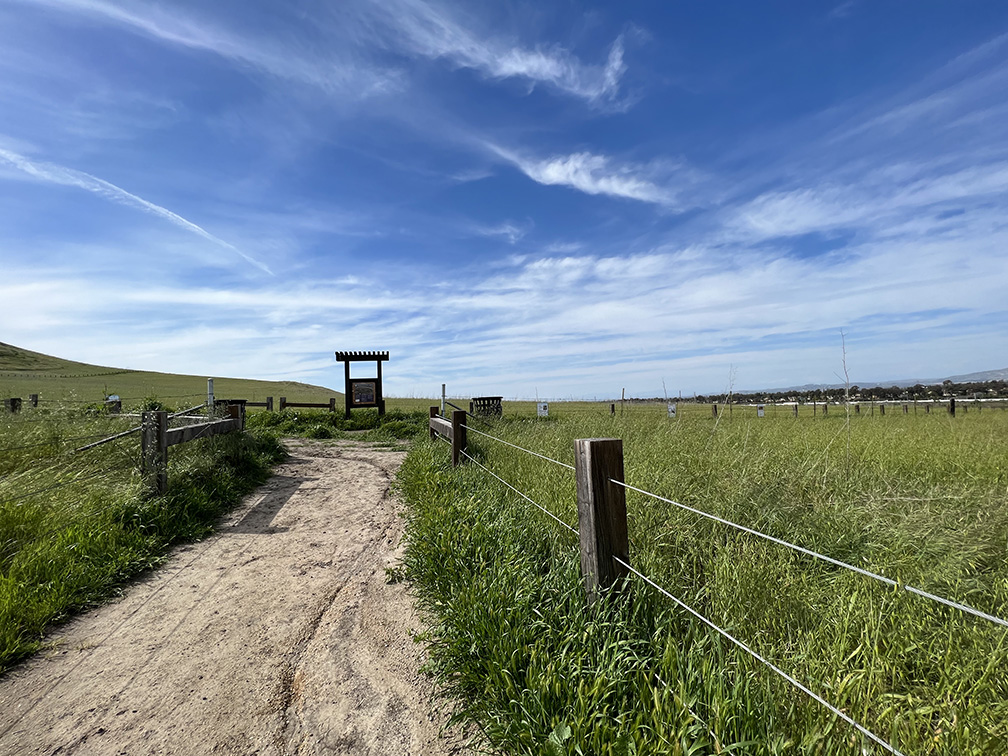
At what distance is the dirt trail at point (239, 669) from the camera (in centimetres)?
228

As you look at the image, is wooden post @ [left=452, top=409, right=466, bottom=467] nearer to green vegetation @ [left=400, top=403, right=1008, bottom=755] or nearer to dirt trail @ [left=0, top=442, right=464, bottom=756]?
green vegetation @ [left=400, top=403, right=1008, bottom=755]

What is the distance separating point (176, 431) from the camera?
19.7ft

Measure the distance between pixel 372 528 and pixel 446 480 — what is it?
1097 mm

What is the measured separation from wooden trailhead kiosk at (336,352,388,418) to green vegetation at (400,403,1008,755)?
46.5 feet

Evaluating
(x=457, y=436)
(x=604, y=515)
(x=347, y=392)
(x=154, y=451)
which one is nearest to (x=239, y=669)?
(x=604, y=515)

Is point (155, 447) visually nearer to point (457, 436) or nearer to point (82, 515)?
point (82, 515)

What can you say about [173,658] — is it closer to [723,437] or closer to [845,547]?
[845,547]

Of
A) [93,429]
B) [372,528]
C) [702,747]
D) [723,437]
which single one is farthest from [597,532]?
[93,429]

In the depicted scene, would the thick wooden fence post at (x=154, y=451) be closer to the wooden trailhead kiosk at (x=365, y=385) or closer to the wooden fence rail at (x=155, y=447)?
the wooden fence rail at (x=155, y=447)

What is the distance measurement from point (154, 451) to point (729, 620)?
19.9 feet

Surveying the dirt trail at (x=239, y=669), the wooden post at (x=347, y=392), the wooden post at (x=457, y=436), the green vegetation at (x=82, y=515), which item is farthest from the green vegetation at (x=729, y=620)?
the wooden post at (x=347, y=392)

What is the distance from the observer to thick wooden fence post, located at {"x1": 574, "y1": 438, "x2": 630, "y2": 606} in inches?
104

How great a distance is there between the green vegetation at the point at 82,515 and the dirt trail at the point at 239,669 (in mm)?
212

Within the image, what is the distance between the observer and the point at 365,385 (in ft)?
61.1
